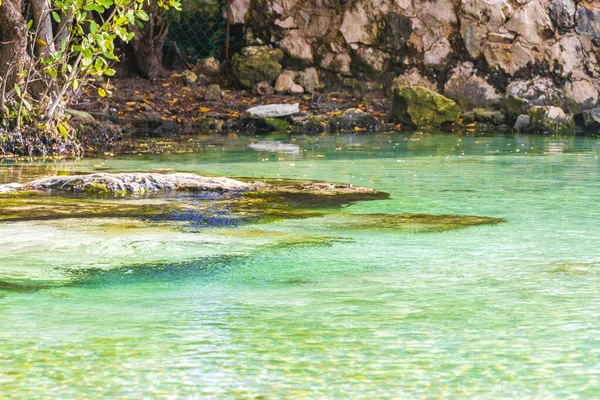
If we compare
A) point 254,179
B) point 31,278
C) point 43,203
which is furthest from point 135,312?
point 254,179

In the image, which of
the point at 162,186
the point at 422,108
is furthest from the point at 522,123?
the point at 162,186

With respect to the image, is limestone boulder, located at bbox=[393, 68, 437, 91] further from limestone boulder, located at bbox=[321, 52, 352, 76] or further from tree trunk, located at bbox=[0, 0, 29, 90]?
tree trunk, located at bbox=[0, 0, 29, 90]

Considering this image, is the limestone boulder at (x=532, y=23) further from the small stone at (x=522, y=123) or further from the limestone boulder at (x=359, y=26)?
the limestone boulder at (x=359, y=26)

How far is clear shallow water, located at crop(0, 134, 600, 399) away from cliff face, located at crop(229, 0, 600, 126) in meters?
10.9

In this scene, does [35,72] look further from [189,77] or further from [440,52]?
[440,52]

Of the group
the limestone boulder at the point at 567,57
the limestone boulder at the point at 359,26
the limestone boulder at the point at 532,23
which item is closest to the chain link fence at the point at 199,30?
the limestone boulder at the point at 359,26

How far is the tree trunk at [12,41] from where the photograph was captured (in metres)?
9.63

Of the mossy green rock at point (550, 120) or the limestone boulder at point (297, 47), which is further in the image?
the limestone boulder at point (297, 47)

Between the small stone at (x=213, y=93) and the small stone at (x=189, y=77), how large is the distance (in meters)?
0.61

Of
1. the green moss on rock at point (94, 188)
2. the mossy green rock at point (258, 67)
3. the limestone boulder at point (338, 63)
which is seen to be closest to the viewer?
the green moss on rock at point (94, 188)

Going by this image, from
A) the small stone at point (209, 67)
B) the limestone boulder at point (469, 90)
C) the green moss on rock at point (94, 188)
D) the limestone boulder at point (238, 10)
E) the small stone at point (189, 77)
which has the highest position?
the limestone boulder at point (238, 10)

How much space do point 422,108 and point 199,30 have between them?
4.52 m

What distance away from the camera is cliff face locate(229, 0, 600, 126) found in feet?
53.5

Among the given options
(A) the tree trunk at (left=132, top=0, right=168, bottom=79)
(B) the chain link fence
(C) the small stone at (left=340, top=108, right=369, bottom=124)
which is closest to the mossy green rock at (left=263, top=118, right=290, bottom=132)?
(C) the small stone at (left=340, top=108, right=369, bottom=124)
